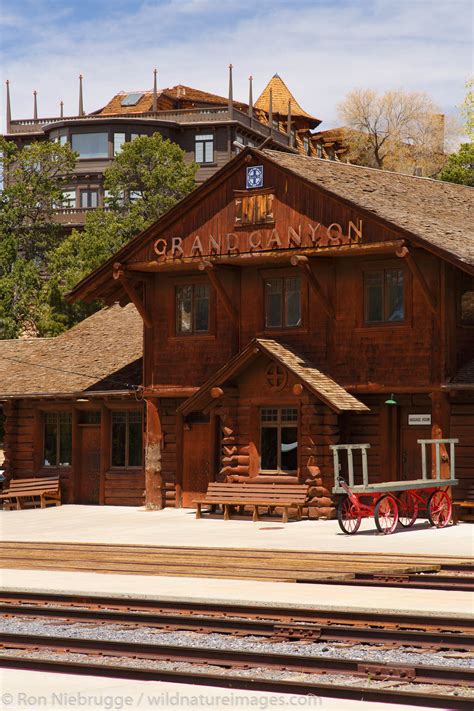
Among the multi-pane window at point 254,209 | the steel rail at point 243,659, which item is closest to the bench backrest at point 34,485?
the multi-pane window at point 254,209

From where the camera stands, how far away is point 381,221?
3023 cm

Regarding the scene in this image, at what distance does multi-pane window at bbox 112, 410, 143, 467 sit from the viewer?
121ft

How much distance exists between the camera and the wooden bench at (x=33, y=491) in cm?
3725

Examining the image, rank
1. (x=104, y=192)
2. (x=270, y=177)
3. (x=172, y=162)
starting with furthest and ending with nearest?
(x=104, y=192) < (x=172, y=162) < (x=270, y=177)

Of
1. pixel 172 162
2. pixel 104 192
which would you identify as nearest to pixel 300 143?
pixel 104 192

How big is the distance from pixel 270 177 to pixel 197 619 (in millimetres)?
19513

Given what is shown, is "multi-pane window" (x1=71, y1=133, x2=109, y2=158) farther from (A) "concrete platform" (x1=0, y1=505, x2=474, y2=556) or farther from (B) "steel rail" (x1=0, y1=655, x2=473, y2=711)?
(B) "steel rail" (x1=0, y1=655, x2=473, y2=711)

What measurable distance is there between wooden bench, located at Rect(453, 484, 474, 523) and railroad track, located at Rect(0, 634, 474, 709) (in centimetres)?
1694

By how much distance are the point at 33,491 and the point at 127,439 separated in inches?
116

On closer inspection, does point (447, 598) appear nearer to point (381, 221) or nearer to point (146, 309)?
point (381, 221)

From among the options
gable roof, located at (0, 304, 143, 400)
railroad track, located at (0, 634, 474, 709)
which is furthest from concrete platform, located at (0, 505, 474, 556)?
railroad track, located at (0, 634, 474, 709)

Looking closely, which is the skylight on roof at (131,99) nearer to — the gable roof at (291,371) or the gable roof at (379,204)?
the gable roof at (379,204)

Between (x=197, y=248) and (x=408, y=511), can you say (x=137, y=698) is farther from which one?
(x=197, y=248)

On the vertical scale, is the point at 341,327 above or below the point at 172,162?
below
